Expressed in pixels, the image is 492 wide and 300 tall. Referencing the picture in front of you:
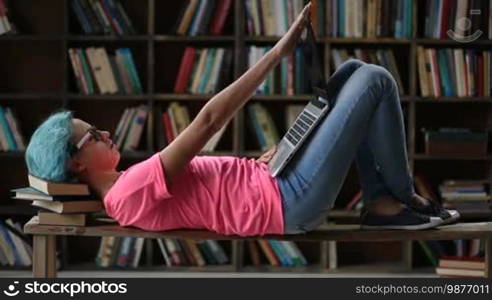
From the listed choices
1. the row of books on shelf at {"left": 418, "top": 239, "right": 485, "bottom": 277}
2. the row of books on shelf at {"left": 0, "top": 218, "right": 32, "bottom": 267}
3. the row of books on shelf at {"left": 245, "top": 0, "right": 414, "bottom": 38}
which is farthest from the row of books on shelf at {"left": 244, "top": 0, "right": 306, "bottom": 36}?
the row of books on shelf at {"left": 0, "top": 218, "right": 32, "bottom": 267}

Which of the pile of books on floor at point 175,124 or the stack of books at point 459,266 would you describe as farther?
the pile of books on floor at point 175,124

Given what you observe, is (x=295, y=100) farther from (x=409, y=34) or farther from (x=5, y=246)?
(x=5, y=246)

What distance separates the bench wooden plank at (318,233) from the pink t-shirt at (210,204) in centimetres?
3

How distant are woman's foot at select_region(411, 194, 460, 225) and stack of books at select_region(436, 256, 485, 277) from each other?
1.35 meters

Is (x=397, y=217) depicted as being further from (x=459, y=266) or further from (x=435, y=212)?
(x=459, y=266)

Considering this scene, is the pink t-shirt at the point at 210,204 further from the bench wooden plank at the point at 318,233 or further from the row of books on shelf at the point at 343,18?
the row of books on shelf at the point at 343,18

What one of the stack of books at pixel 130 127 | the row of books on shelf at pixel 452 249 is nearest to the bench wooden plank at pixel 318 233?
the row of books on shelf at pixel 452 249

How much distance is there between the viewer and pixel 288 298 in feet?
7.64

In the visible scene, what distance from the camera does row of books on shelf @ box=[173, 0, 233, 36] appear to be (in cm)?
396

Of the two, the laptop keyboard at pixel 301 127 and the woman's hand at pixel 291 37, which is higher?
the woman's hand at pixel 291 37

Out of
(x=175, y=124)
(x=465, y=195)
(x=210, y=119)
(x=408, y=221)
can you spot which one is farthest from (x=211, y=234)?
(x=465, y=195)

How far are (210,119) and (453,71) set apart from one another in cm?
223

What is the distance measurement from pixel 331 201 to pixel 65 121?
32.2 inches

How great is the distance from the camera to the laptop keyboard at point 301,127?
88.0 inches
